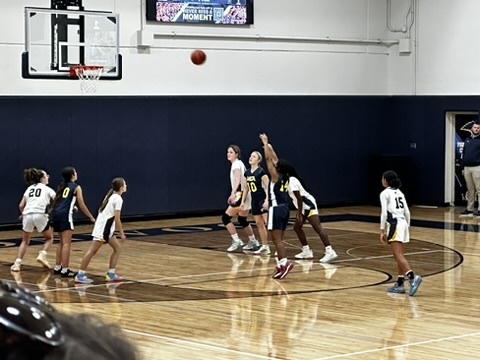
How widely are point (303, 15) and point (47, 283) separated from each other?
504 inches

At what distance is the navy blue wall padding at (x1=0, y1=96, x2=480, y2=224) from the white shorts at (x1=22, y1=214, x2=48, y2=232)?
17.6 ft

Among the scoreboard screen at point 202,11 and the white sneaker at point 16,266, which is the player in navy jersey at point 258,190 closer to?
the white sneaker at point 16,266

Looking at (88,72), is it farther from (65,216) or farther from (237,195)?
(65,216)

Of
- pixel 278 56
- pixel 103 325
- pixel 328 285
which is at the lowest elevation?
pixel 328 285

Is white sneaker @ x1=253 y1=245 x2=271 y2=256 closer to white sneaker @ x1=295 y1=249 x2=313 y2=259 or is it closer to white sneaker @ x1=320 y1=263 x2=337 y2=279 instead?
white sneaker @ x1=295 y1=249 x2=313 y2=259

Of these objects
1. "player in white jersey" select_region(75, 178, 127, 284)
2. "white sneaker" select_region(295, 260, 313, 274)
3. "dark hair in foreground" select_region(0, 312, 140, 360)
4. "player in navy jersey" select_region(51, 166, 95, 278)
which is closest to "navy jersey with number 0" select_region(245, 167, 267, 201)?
"white sneaker" select_region(295, 260, 313, 274)

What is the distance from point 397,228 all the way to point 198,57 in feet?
31.2

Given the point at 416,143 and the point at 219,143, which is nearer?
the point at 219,143

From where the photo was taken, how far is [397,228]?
1213 centimetres

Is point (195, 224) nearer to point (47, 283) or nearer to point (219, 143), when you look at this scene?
point (219, 143)

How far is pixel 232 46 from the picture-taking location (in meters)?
22.5

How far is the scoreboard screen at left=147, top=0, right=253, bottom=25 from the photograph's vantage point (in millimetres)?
21188

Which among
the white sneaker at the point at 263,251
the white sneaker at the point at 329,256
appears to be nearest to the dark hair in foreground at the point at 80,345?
the white sneaker at the point at 329,256

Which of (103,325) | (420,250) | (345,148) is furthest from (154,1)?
(103,325)
